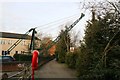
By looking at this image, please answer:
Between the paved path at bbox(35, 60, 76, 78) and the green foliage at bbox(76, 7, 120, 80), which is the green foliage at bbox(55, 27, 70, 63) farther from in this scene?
the green foliage at bbox(76, 7, 120, 80)

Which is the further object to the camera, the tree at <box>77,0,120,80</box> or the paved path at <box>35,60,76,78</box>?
the paved path at <box>35,60,76,78</box>

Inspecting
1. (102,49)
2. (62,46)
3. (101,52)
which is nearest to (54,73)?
(102,49)

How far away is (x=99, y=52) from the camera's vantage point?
18359mm

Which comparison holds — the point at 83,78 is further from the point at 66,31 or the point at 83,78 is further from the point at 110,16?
the point at 66,31

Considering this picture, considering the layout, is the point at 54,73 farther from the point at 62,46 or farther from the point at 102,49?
the point at 62,46

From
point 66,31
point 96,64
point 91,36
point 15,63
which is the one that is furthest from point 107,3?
point 66,31

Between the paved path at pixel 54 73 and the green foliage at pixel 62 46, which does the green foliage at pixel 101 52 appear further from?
the green foliage at pixel 62 46

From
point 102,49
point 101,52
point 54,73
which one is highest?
point 102,49

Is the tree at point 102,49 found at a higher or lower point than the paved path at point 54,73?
higher

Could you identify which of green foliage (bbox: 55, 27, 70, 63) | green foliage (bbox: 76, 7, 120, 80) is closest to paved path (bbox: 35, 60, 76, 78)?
green foliage (bbox: 76, 7, 120, 80)

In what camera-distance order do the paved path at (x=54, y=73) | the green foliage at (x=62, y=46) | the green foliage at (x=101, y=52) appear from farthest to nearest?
the green foliage at (x=62, y=46), the paved path at (x=54, y=73), the green foliage at (x=101, y=52)

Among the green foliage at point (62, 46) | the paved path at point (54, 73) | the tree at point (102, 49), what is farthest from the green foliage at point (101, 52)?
the green foliage at point (62, 46)

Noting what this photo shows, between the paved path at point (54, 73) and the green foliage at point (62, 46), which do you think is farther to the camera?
the green foliage at point (62, 46)

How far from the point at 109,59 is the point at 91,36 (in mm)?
2693
